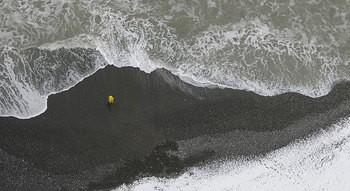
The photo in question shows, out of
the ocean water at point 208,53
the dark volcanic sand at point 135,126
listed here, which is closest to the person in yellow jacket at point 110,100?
the dark volcanic sand at point 135,126

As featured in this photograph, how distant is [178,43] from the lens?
43.2 feet

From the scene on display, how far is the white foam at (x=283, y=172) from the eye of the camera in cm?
1125

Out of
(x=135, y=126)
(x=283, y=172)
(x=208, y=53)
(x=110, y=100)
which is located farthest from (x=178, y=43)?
(x=283, y=172)

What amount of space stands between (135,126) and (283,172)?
4879 mm

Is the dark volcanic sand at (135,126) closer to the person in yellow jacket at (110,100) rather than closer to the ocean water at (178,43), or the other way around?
the person in yellow jacket at (110,100)

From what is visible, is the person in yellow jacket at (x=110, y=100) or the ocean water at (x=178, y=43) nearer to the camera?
the person in yellow jacket at (x=110, y=100)

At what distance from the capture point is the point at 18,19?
521 inches

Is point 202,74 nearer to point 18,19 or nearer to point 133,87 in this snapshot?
point 133,87

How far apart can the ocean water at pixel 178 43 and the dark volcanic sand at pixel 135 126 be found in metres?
0.45

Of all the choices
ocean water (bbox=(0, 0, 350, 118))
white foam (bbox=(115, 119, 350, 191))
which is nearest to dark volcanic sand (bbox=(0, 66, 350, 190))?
white foam (bbox=(115, 119, 350, 191))

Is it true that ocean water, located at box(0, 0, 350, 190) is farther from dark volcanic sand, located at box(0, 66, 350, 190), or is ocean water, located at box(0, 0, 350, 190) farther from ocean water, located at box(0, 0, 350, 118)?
dark volcanic sand, located at box(0, 66, 350, 190)

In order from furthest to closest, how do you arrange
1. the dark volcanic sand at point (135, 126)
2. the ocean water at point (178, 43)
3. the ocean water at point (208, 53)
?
the ocean water at point (178, 43), the ocean water at point (208, 53), the dark volcanic sand at point (135, 126)

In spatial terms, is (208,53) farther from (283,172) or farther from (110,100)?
(283,172)

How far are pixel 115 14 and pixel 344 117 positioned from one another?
8.79m
